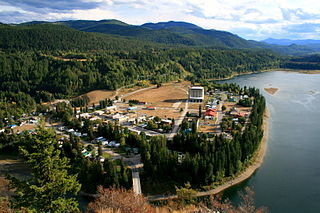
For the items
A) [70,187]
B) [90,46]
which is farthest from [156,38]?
[70,187]

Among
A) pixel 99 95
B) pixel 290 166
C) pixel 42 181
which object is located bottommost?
pixel 290 166

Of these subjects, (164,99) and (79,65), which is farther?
(79,65)

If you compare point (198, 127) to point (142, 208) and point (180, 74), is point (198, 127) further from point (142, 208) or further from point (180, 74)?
point (180, 74)

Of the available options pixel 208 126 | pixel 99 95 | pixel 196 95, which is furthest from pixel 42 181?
pixel 99 95

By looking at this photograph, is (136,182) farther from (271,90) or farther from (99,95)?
(271,90)

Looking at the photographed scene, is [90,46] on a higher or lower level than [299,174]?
higher

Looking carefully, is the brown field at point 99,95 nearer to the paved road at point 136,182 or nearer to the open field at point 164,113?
the open field at point 164,113
